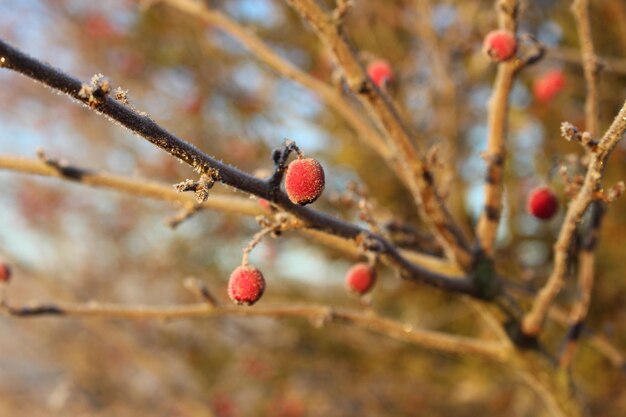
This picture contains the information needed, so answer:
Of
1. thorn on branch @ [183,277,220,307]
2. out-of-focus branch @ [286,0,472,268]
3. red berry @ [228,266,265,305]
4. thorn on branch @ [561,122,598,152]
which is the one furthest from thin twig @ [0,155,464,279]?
thorn on branch @ [561,122,598,152]

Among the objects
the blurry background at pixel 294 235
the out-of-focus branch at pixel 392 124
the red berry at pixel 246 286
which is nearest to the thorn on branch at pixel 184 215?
the red berry at pixel 246 286

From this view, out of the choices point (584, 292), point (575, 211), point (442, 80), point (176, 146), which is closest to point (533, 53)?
point (575, 211)

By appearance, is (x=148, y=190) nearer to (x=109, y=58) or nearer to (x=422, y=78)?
(x=422, y=78)

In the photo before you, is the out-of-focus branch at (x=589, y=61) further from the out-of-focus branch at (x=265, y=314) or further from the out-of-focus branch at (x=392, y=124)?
the out-of-focus branch at (x=265, y=314)

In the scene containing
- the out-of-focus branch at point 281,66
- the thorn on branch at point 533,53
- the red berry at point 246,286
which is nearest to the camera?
the red berry at point 246,286

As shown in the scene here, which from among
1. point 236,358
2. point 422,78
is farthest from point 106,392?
point 422,78

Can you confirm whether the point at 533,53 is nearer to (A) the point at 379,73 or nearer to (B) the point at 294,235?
(A) the point at 379,73

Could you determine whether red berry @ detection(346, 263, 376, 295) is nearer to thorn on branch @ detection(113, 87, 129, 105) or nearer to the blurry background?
thorn on branch @ detection(113, 87, 129, 105)
